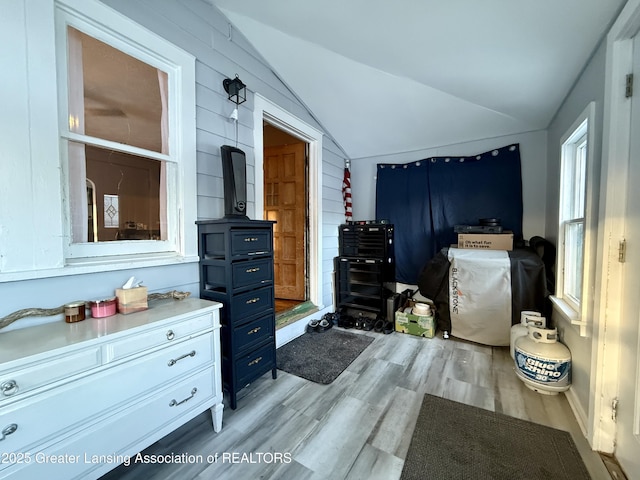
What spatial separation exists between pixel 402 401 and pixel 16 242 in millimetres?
2264

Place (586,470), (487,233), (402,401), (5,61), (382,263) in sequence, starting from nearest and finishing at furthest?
(5,61) → (586,470) → (402,401) → (487,233) → (382,263)

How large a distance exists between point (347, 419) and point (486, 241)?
226 cm

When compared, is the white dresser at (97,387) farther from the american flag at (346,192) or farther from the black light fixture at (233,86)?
the american flag at (346,192)

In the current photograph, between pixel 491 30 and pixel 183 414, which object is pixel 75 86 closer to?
pixel 183 414

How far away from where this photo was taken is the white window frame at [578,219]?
1.51m

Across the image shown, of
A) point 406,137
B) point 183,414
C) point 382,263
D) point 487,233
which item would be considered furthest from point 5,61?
point 487,233

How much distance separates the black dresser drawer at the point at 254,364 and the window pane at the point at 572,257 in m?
2.30

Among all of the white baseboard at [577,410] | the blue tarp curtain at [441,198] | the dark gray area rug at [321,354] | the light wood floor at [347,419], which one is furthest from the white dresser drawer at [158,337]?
the blue tarp curtain at [441,198]

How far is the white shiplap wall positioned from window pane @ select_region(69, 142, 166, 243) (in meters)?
0.22

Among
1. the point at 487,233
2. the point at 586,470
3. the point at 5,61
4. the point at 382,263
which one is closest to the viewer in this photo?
the point at 5,61

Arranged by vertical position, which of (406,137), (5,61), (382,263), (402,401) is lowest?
(402,401)

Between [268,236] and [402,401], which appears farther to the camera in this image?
[268,236]

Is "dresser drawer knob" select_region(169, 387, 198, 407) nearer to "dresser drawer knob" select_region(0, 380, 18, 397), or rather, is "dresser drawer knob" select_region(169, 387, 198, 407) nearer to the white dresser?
the white dresser

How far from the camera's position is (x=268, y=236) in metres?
1.96
